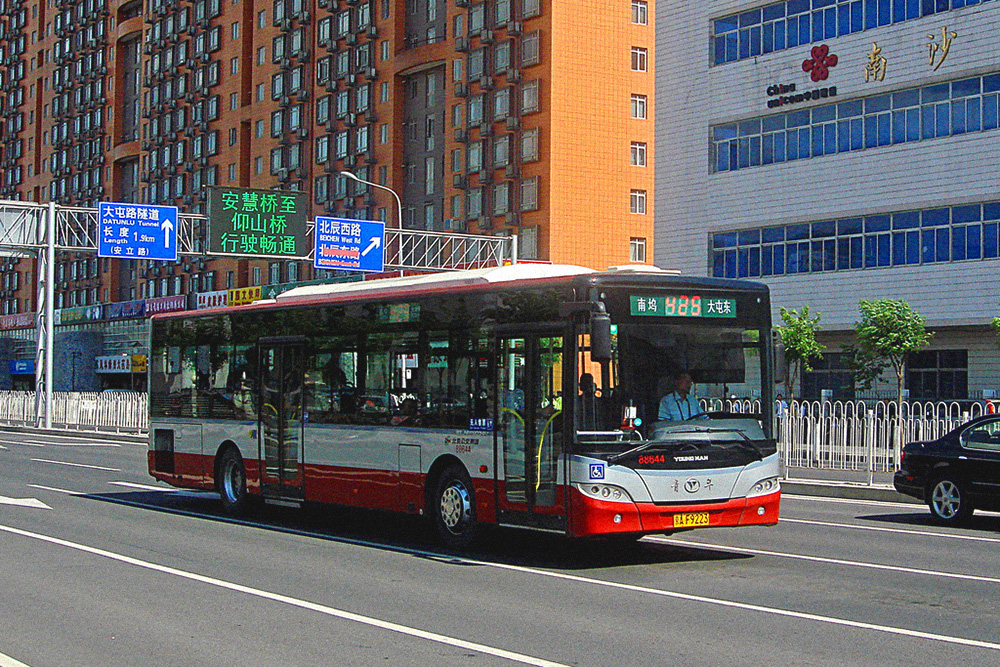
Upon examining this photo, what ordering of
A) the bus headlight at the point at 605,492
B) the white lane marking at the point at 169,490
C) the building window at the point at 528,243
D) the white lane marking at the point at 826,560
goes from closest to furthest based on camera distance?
1. the white lane marking at the point at 826,560
2. the bus headlight at the point at 605,492
3. the white lane marking at the point at 169,490
4. the building window at the point at 528,243

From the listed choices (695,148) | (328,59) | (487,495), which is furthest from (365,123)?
(487,495)

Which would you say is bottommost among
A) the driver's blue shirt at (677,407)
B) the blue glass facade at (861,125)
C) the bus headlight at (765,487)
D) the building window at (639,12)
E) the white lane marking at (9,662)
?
the white lane marking at (9,662)

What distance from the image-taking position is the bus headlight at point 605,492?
469 inches

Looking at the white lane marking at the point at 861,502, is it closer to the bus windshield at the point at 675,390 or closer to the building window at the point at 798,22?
the bus windshield at the point at 675,390

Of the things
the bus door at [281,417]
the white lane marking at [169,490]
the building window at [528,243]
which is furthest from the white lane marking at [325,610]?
the building window at [528,243]

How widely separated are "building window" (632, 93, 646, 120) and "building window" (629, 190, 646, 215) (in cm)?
363

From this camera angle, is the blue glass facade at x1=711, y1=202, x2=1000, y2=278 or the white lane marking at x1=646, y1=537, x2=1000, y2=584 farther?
the blue glass facade at x1=711, y1=202, x2=1000, y2=278

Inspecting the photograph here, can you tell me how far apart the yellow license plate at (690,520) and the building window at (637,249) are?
49.4 metres

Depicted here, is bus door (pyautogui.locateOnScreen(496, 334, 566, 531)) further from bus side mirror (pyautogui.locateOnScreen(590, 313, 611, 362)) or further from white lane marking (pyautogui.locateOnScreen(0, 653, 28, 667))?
white lane marking (pyautogui.locateOnScreen(0, 653, 28, 667))

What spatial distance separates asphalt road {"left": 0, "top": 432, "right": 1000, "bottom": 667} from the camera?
821 cm

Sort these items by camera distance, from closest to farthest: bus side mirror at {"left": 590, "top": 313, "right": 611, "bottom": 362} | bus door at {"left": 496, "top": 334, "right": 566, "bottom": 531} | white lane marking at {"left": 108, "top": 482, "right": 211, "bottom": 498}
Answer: bus side mirror at {"left": 590, "top": 313, "right": 611, "bottom": 362} < bus door at {"left": 496, "top": 334, "right": 566, "bottom": 531} < white lane marking at {"left": 108, "top": 482, "right": 211, "bottom": 498}

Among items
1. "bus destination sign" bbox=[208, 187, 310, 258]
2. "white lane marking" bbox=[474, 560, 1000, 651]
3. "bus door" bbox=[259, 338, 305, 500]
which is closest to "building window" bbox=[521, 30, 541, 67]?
"bus destination sign" bbox=[208, 187, 310, 258]

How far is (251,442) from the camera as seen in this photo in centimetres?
1712

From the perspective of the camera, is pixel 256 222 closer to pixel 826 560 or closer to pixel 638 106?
pixel 638 106
